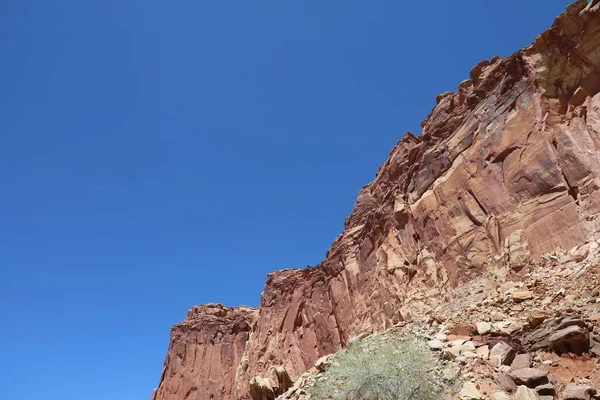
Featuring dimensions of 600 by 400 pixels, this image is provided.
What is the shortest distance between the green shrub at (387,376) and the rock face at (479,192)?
4.20 m

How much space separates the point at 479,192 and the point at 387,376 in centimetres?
1288

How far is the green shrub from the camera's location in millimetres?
9469

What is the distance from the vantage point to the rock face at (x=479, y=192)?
16.0m

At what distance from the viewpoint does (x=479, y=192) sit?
2020cm

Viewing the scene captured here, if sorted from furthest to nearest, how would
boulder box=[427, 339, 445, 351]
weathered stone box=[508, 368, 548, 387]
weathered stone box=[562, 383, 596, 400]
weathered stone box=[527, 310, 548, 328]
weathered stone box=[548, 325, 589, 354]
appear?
boulder box=[427, 339, 445, 351] < weathered stone box=[527, 310, 548, 328] < weathered stone box=[548, 325, 589, 354] < weathered stone box=[508, 368, 548, 387] < weathered stone box=[562, 383, 596, 400]

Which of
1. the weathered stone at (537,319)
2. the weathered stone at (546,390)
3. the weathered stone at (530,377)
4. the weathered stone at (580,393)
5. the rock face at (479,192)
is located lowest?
the weathered stone at (580,393)

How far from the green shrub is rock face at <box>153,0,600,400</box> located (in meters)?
4.20

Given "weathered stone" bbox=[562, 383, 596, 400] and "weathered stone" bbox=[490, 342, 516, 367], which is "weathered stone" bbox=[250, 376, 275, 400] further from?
"weathered stone" bbox=[562, 383, 596, 400]

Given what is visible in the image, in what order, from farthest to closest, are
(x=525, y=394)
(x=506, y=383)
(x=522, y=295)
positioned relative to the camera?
(x=522, y=295), (x=506, y=383), (x=525, y=394)

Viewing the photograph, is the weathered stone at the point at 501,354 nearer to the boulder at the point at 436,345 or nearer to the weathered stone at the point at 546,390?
the weathered stone at the point at 546,390

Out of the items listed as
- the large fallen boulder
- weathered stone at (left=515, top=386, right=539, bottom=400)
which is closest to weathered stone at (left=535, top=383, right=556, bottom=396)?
weathered stone at (left=515, top=386, right=539, bottom=400)

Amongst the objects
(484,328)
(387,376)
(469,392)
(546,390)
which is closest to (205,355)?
(387,376)

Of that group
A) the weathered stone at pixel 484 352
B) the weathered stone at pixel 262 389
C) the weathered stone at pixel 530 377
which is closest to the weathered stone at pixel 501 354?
the weathered stone at pixel 484 352

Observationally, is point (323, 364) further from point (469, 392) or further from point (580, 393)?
point (580, 393)
